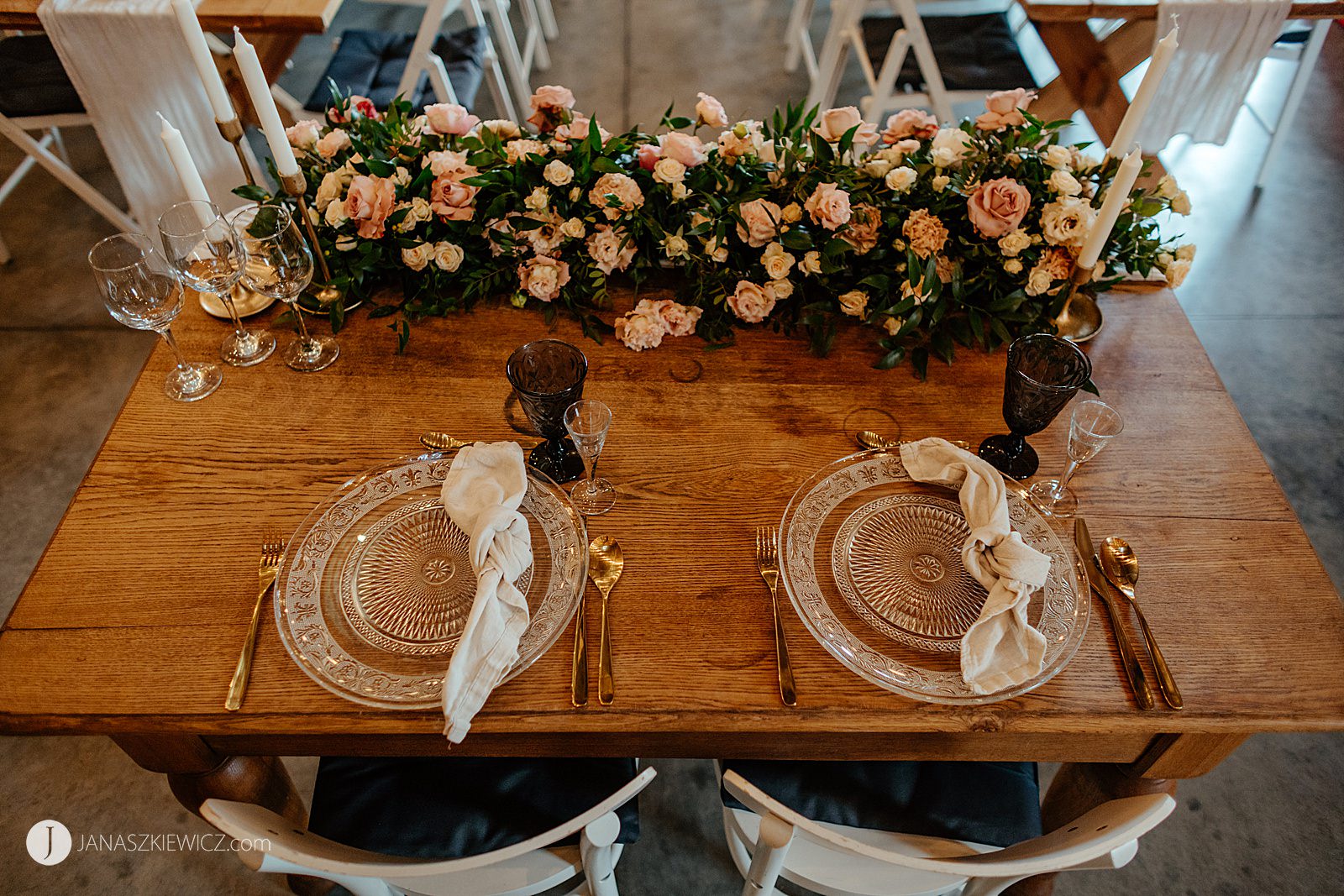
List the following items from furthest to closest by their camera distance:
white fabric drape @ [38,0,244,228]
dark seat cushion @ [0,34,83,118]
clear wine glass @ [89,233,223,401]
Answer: dark seat cushion @ [0,34,83,118] → white fabric drape @ [38,0,244,228] → clear wine glass @ [89,233,223,401]

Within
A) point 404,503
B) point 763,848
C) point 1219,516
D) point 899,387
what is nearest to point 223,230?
point 404,503

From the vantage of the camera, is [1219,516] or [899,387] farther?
[899,387]

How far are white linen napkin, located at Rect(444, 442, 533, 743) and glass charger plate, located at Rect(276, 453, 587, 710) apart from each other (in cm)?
3

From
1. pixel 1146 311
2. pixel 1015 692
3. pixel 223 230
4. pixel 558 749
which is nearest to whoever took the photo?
pixel 1015 692

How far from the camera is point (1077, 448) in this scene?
3.36ft

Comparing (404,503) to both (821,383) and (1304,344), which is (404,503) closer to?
(821,383)

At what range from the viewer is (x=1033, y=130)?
120cm

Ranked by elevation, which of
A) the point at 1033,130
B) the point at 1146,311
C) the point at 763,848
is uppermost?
the point at 1033,130

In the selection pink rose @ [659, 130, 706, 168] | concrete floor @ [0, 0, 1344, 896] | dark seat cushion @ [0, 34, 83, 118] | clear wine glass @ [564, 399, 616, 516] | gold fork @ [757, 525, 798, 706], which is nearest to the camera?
gold fork @ [757, 525, 798, 706]

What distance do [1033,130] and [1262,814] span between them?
1.37m

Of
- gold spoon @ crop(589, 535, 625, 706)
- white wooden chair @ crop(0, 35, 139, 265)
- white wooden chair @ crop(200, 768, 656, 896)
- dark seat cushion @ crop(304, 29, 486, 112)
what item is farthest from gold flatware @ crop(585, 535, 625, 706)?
white wooden chair @ crop(0, 35, 139, 265)

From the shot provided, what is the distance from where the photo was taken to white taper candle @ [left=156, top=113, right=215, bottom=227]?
1.12 meters

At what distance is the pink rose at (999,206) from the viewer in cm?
114

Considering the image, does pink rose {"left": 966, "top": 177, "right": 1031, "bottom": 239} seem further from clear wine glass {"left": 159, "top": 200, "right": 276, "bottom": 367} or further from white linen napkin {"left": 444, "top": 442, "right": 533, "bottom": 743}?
clear wine glass {"left": 159, "top": 200, "right": 276, "bottom": 367}
